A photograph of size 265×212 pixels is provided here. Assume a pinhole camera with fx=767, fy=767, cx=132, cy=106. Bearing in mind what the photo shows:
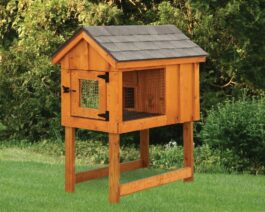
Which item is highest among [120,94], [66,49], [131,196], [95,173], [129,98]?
[66,49]

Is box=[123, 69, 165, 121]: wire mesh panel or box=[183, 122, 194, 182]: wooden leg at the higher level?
box=[123, 69, 165, 121]: wire mesh panel

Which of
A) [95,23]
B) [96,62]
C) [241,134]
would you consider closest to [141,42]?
[96,62]

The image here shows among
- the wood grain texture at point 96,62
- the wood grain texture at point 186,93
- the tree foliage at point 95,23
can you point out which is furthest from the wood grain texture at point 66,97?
the tree foliage at point 95,23

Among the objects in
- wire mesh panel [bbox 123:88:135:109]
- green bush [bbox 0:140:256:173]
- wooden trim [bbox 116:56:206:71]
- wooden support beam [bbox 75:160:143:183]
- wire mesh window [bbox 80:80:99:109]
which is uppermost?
wooden trim [bbox 116:56:206:71]

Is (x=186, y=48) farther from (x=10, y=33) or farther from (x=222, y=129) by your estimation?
(x=10, y=33)

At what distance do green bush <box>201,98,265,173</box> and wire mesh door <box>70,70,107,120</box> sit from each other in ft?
12.0

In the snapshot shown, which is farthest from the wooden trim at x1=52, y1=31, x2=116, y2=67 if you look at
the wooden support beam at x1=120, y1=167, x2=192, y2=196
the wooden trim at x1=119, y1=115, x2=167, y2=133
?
the wooden support beam at x1=120, y1=167, x2=192, y2=196

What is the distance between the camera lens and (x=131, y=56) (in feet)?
25.1

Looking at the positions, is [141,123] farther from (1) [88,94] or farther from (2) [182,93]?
(2) [182,93]

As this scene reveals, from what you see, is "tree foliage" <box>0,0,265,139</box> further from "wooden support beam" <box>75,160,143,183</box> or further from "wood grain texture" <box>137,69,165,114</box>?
"wood grain texture" <box>137,69,165,114</box>

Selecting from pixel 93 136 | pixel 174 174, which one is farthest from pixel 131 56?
pixel 93 136

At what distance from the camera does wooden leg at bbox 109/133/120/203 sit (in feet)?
25.0

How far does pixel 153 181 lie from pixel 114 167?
762mm

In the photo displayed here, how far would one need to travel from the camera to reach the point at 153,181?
8.27 metres
